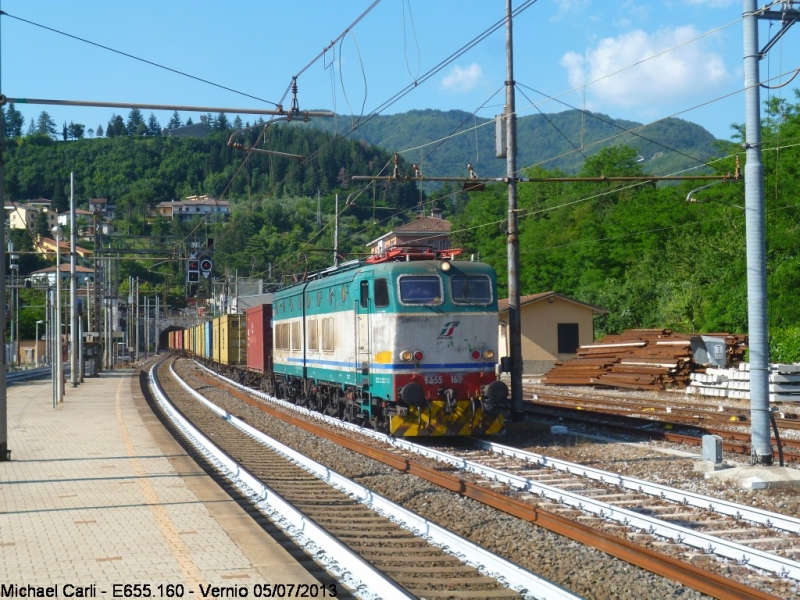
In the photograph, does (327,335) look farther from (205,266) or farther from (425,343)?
(205,266)

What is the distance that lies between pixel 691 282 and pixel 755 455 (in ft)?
117

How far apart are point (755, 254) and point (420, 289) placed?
627 centimetres

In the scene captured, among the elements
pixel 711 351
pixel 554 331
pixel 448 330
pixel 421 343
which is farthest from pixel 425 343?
pixel 554 331

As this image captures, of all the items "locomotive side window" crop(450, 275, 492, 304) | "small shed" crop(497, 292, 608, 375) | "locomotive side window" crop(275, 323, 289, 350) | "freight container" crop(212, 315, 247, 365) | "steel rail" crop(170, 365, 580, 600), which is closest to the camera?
"steel rail" crop(170, 365, 580, 600)

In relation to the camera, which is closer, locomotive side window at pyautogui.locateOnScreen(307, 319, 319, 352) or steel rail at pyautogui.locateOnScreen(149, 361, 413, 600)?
steel rail at pyautogui.locateOnScreen(149, 361, 413, 600)

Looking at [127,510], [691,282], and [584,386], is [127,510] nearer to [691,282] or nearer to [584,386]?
[584,386]

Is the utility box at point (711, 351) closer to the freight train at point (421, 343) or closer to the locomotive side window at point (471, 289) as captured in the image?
the freight train at point (421, 343)

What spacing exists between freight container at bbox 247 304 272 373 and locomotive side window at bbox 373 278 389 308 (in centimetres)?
1560

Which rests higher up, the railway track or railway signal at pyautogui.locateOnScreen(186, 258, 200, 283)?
railway signal at pyautogui.locateOnScreen(186, 258, 200, 283)

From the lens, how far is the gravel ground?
7223 mm

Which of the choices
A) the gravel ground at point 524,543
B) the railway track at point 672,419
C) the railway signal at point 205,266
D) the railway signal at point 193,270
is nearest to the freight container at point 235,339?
the railway signal at point 193,270

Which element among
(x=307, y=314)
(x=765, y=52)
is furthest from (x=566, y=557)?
(x=307, y=314)

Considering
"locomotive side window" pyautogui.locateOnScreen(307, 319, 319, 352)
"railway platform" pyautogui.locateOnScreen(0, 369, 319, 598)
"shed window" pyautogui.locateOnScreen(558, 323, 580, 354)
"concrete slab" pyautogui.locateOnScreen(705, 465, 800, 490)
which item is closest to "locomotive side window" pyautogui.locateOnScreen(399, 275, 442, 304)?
"railway platform" pyautogui.locateOnScreen(0, 369, 319, 598)

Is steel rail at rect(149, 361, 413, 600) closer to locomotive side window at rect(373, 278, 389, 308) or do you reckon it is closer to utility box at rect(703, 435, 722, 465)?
locomotive side window at rect(373, 278, 389, 308)
